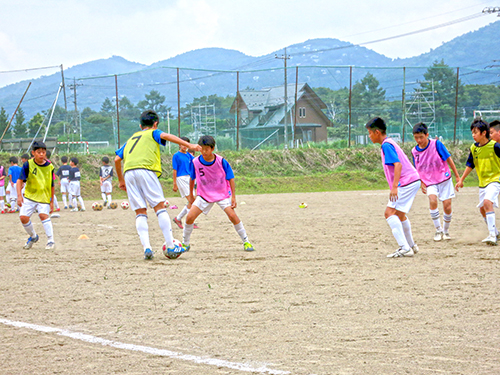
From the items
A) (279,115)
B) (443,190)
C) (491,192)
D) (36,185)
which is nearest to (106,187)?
(36,185)

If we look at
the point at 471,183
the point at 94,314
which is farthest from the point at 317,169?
the point at 94,314

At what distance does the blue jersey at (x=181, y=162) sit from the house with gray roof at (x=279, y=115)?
68.2 feet

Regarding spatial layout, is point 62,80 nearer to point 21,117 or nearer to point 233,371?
point 21,117

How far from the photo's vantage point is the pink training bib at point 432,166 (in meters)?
9.12

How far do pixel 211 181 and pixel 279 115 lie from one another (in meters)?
28.6

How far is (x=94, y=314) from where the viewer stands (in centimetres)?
490

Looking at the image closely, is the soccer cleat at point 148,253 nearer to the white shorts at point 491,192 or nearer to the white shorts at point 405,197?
the white shorts at point 405,197

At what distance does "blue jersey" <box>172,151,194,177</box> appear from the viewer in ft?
39.1

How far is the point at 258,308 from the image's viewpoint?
4965 mm

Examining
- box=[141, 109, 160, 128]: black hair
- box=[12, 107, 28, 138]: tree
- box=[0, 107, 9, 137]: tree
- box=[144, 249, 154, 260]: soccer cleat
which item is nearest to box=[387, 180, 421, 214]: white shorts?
box=[144, 249, 154, 260]: soccer cleat

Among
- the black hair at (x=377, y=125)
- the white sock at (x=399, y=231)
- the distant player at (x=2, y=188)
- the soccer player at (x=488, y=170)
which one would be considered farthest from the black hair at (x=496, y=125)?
the distant player at (x=2, y=188)

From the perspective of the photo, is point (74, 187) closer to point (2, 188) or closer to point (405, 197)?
point (2, 188)

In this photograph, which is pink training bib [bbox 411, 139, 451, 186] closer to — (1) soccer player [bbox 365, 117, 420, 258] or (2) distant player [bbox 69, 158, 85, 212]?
(1) soccer player [bbox 365, 117, 420, 258]

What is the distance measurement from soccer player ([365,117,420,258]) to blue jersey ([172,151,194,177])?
543cm
